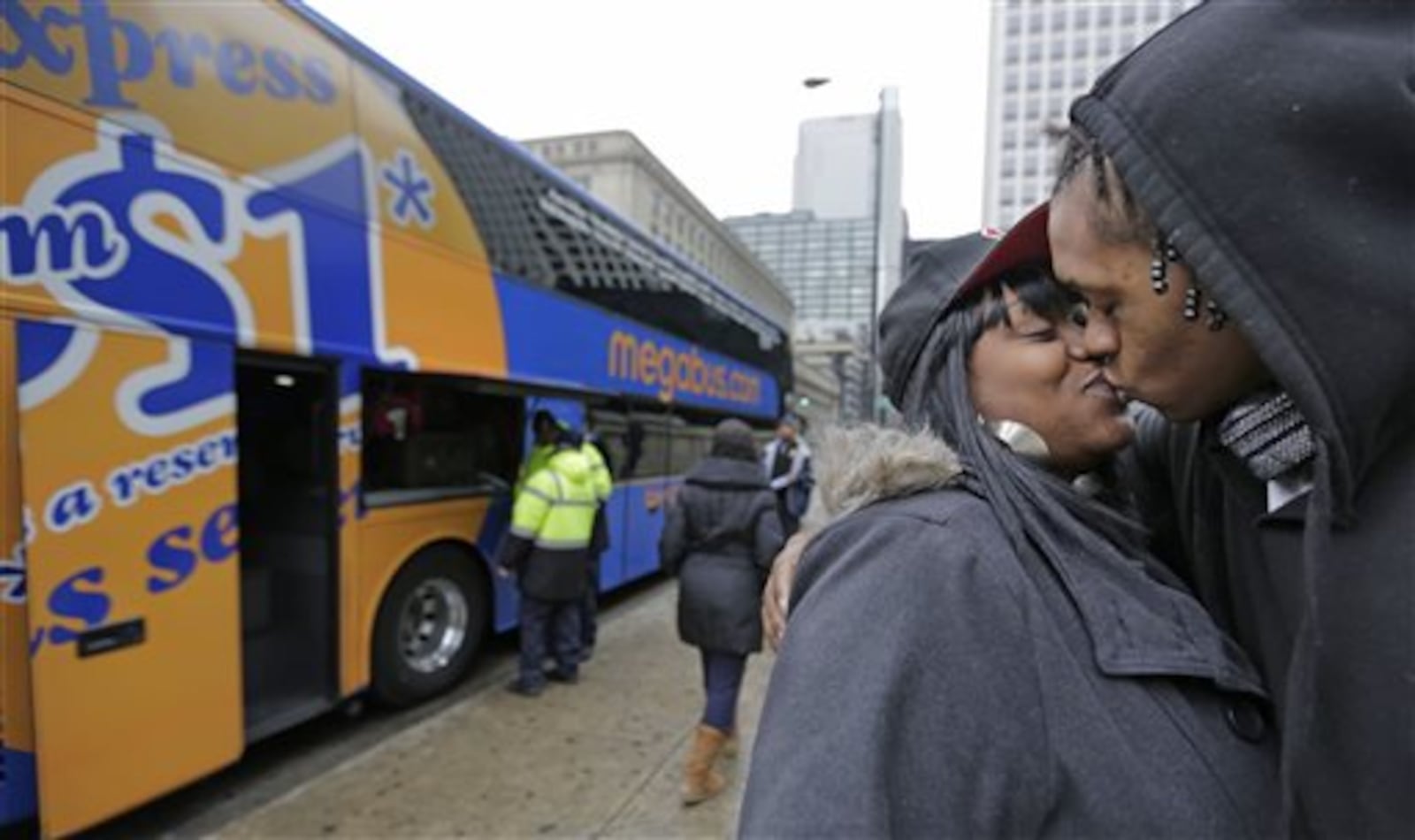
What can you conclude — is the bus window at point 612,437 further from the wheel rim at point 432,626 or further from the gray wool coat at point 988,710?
the gray wool coat at point 988,710

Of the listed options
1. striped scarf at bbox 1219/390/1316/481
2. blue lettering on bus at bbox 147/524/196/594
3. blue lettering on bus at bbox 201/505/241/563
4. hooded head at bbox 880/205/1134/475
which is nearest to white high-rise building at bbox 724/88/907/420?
blue lettering on bus at bbox 201/505/241/563

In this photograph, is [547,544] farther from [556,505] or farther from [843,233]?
[843,233]

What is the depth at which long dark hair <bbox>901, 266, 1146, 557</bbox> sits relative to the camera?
107 cm

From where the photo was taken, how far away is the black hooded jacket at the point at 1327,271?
75 cm

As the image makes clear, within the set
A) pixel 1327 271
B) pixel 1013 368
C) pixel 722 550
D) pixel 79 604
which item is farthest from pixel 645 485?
pixel 1327 271

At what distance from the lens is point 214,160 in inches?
146

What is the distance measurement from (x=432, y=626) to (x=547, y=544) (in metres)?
0.98

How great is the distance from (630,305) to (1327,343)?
7276 mm

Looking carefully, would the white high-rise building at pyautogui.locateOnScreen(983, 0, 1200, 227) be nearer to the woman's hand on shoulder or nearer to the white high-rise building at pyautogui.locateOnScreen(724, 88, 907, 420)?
the white high-rise building at pyautogui.locateOnScreen(724, 88, 907, 420)

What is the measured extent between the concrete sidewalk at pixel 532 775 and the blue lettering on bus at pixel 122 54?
129 inches

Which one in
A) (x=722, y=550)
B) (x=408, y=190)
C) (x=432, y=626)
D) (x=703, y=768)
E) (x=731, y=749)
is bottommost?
(x=731, y=749)

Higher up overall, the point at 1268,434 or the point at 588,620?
the point at 1268,434

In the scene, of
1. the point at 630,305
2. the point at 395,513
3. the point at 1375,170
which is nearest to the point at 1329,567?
the point at 1375,170

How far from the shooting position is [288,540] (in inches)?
189
